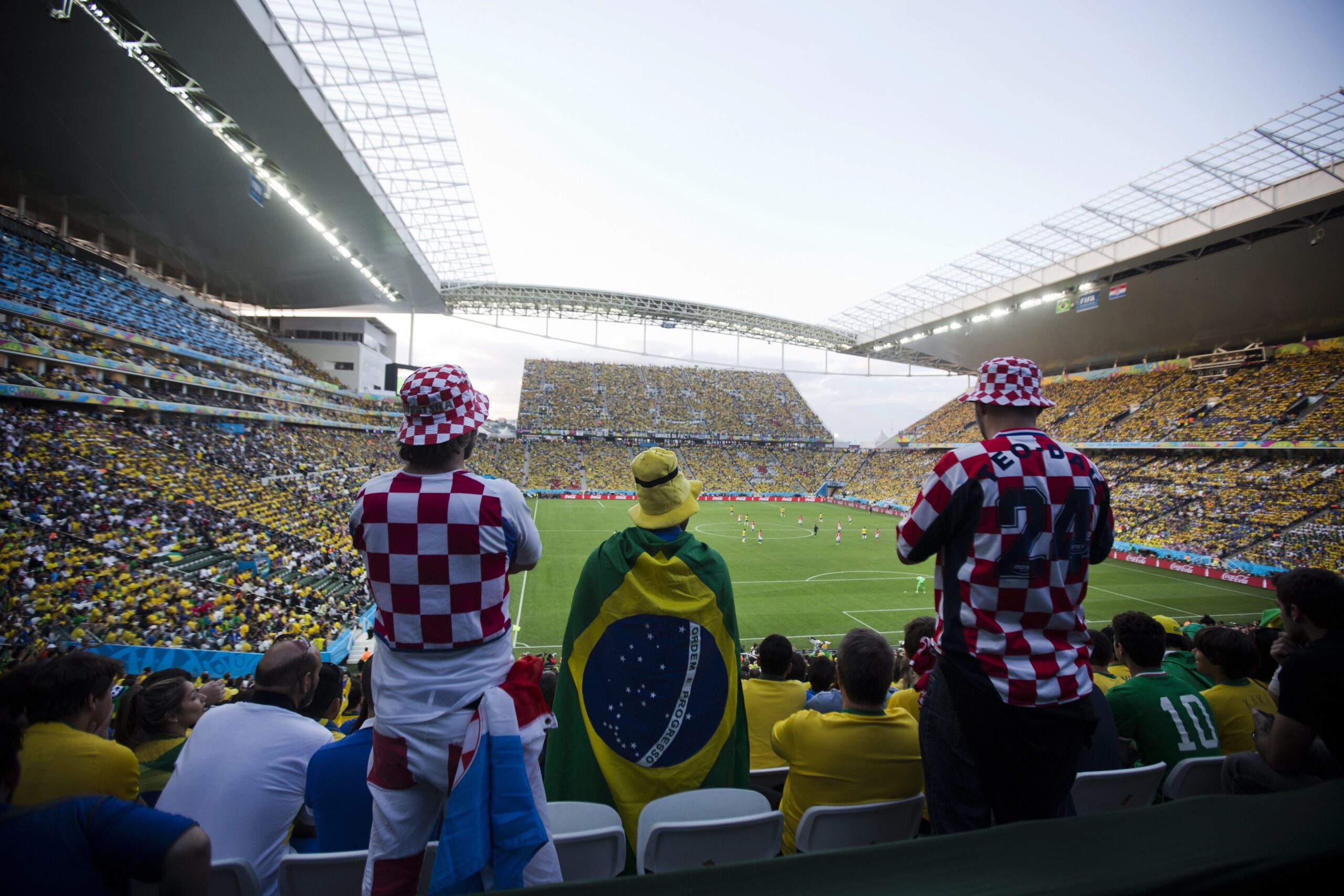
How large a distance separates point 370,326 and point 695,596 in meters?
48.9

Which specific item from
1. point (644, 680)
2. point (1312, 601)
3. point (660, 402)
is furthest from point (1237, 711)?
point (660, 402)

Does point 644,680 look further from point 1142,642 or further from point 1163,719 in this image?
point 1142,642

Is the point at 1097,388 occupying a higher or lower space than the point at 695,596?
higher

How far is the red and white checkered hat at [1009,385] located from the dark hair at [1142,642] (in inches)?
77.8

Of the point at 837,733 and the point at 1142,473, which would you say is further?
the point at 1142,473

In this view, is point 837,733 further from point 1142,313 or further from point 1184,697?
point 1142,313

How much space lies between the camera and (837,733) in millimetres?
2385

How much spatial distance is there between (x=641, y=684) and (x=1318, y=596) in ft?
9.68

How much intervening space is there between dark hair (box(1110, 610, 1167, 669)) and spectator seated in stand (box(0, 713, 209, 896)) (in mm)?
4249

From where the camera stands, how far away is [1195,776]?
2695mm

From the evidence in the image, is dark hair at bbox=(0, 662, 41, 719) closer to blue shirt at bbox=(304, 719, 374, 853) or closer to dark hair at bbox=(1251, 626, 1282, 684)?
blue shirt at bbox=(304, 719, 374, 853)

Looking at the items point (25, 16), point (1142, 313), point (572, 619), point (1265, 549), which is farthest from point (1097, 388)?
point (25, 16)

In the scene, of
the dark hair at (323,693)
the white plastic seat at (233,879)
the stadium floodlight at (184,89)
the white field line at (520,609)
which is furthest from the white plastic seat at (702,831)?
the stadium floodlight at (184,89)

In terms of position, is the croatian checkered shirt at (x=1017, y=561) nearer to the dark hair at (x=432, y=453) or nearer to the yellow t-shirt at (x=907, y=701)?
the yellow t-shirt at (x=907, y=701)
